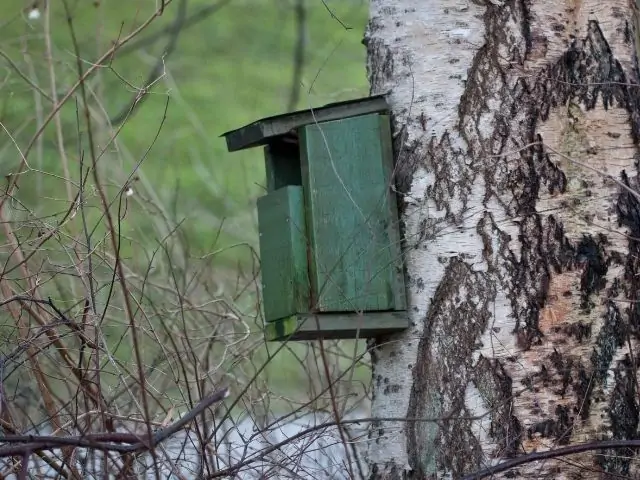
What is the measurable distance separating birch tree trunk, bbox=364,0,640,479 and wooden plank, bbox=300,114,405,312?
50 mm

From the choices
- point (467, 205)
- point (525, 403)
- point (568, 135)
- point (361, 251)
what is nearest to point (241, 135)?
point (361, 251)

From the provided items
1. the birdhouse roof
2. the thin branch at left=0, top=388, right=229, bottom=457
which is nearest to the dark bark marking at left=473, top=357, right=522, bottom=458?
the birdhouse roof

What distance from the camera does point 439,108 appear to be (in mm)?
2732

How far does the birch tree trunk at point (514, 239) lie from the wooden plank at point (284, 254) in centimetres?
27

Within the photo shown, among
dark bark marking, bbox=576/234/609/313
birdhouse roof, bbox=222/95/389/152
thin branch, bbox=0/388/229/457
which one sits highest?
birdhouse roof, bbox=222/95/389/152

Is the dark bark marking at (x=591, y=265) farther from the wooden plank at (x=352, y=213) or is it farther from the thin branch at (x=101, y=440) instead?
the thin branch at (x=101, y=440)

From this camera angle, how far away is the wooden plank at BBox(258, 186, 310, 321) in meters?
2.78

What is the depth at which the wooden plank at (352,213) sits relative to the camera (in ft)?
8.93

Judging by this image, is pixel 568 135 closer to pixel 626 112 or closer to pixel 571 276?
pixel 626 112

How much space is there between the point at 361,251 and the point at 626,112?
767mm

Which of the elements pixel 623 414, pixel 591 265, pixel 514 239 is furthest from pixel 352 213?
pixel 623 414

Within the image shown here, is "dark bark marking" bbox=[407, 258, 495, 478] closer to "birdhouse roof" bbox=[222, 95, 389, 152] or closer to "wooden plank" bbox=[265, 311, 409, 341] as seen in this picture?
"wooden plank" bbox=[265, 311, 409, 341]

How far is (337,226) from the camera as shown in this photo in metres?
2.79

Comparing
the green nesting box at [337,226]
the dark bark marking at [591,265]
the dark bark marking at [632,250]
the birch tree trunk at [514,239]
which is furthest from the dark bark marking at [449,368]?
the dark bark marking at [632,250]
